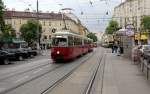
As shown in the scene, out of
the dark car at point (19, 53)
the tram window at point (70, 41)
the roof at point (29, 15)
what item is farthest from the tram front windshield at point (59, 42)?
the roof at point (29, 15)

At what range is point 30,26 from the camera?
109812 mm

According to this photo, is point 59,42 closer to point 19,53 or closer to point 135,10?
point 19,53

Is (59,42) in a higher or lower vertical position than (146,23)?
lower

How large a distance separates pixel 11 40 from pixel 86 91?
6111 cm

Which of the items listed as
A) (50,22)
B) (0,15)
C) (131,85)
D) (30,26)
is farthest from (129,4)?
(131,85)

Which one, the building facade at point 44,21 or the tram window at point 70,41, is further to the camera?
the building facade at point 44,21

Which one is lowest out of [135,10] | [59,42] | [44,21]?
[59,42]

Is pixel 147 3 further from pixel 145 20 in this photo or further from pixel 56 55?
pixel 56 55

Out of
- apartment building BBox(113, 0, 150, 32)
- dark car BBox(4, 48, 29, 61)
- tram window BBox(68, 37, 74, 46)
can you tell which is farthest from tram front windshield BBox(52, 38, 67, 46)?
apartment building BBox(113, 0, 150, 32)

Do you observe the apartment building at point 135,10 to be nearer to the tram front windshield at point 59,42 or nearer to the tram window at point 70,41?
the tram window at point 70,41

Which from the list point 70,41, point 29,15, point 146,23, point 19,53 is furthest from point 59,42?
point 29,15

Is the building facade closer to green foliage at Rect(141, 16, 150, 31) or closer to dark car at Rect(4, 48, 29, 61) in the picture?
green foliage at Rect(141, 16, 150, 31)

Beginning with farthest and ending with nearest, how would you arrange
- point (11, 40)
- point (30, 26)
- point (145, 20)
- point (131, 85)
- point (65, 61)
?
point (145, 20) → point (30, 26) → point (11, 40) → point (65, 61) → point (131, 85)

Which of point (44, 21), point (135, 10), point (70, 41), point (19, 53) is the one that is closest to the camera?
point (70, 41)
